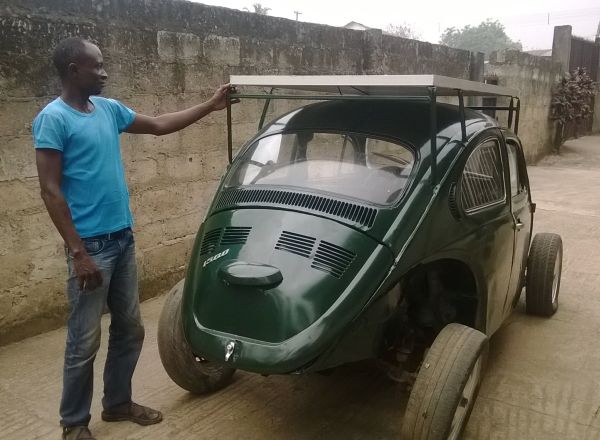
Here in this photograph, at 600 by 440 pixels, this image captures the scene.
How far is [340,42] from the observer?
6941 millimetres

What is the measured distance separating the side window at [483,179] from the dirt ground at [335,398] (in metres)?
1.15

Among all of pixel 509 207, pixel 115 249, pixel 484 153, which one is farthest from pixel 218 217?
pixel 509 207

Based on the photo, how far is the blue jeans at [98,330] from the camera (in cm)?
277

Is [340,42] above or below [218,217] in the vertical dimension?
above

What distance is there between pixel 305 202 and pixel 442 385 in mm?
1060

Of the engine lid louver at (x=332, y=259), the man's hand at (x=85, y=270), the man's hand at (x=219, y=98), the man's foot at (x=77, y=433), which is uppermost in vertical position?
the man's hand at (x=219, y=98)

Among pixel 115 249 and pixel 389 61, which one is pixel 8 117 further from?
pixel 389 61

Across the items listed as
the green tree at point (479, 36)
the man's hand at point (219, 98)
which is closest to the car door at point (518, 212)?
the man's hand at point (219, 98)

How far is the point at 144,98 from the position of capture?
4.76m

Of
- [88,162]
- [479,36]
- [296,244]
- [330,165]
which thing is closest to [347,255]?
[296,244]

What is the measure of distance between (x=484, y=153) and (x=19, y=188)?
10.2 ft

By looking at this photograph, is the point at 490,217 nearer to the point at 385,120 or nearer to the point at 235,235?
the point at 385,120

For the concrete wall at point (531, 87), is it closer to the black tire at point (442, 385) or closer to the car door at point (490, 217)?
the car door at point (490, 217)

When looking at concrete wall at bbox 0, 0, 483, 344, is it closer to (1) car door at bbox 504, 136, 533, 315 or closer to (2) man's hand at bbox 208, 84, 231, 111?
(2) man's hand at bbox 208, 84, 231, 111
